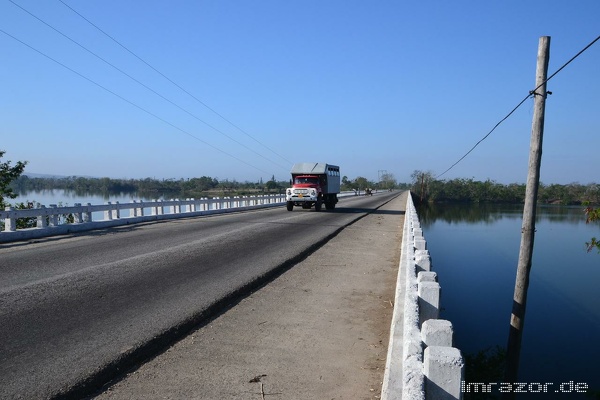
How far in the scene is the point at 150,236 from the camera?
15.8 m

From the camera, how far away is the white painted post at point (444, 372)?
2748 mm

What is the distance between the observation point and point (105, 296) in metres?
7.45

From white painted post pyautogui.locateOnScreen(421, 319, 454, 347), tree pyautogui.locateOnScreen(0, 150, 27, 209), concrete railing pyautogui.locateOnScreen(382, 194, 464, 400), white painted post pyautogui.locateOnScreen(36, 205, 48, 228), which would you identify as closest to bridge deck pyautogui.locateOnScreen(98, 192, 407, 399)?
concrete railing pyautogui.locateOnScreen(382, 194, 464, 400)

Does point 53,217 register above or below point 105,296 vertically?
above

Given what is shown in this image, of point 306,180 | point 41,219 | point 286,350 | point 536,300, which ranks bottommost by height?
point 536,300

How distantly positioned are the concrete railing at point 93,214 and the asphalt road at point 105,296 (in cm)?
136

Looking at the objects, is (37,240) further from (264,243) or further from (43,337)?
(43,337)

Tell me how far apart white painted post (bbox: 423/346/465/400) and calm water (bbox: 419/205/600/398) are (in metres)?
10.2

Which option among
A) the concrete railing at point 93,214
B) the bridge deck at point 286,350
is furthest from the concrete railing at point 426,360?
the concrete railing at point 93,214

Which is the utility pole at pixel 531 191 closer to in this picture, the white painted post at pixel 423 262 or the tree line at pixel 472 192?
the white painted post at pixel 423 262

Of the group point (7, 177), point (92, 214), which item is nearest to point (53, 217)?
point (92, 214)

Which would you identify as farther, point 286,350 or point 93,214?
point 93,214

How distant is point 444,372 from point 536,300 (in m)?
19.4

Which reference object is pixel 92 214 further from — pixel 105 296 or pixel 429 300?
pixel 429 300
